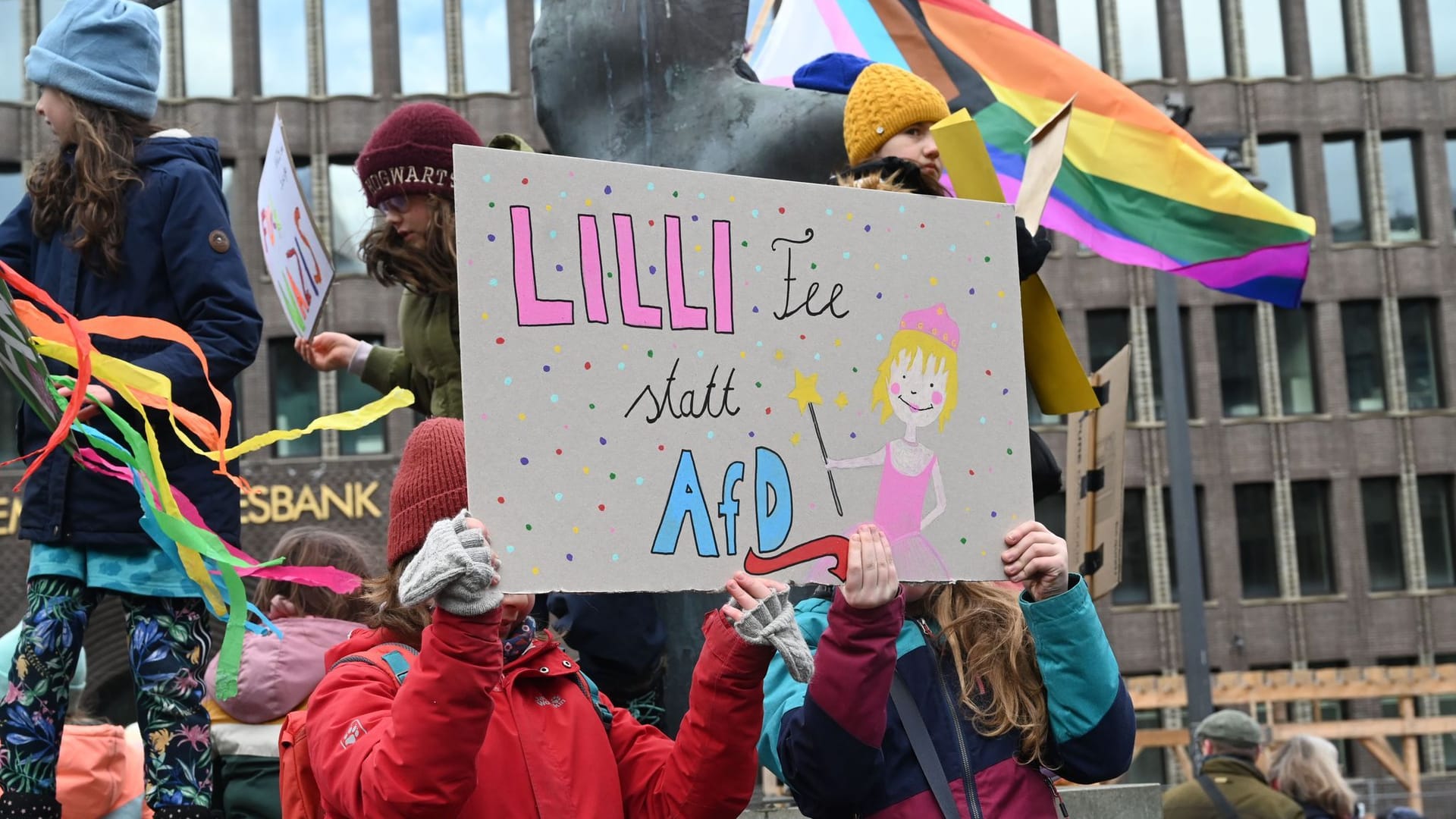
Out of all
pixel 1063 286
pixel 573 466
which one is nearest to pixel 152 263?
pixel 573 466

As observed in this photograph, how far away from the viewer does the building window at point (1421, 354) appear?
108 ft

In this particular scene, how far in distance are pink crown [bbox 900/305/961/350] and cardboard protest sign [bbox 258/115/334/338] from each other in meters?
1.90

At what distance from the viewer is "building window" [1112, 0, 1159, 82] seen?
3322 centimetres

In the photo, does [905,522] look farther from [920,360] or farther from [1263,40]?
[1263,40]

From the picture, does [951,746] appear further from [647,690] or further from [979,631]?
[647,690]

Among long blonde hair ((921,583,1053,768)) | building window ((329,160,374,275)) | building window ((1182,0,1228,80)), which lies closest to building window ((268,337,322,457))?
building window ((329,160,374,275))

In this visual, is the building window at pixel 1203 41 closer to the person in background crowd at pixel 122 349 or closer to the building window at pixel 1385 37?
the building window at pixel 1385 37

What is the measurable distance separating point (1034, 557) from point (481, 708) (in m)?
0.89

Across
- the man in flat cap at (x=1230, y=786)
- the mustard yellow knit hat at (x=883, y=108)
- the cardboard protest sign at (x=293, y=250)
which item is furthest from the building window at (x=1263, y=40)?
the cardboard protest sign at (x=293, y=250)

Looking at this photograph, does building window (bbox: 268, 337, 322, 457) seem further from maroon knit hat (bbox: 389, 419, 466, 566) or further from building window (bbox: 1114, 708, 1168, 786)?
maroon knit hat (bbox: 389, 419, 466, 566)

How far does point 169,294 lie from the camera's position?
3756 mm

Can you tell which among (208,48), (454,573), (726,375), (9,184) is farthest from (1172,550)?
(454,573)

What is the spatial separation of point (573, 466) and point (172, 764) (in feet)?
4.46

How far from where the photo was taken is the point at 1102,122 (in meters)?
6.47
